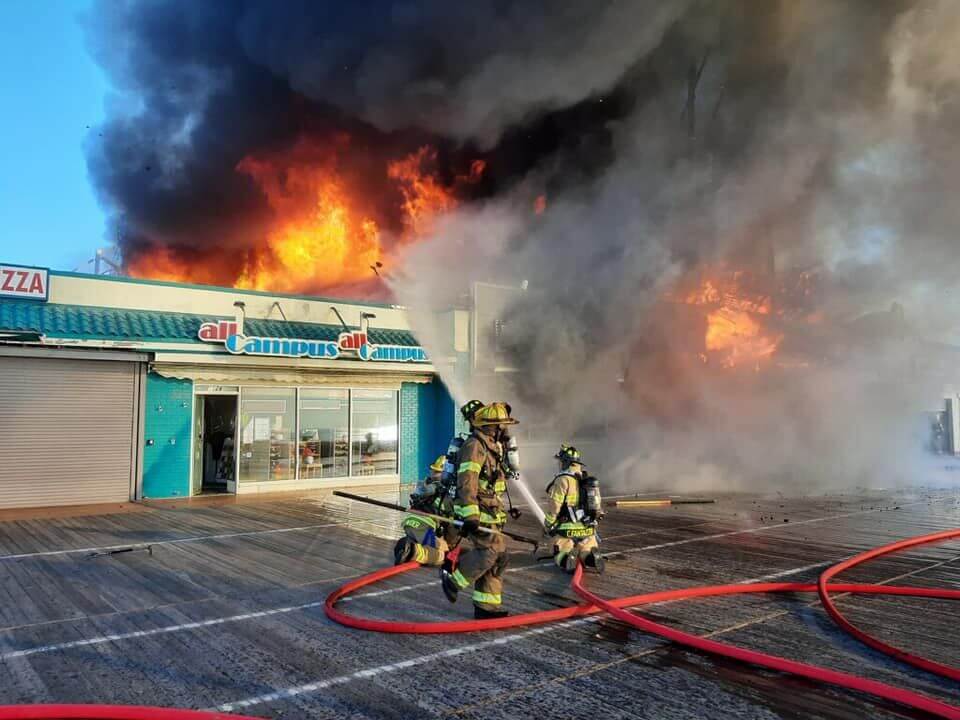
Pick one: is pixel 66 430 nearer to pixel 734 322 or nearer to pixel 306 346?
pixel 306 346

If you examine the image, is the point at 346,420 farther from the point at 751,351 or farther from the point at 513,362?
the point at 751,351

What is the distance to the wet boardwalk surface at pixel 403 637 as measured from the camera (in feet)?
13.1

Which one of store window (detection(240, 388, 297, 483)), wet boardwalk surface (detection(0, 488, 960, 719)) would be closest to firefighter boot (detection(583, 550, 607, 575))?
wet boardwalk surface (detection(0, 488, 960, 719))

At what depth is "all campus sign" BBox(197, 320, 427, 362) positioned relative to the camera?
47.7 feet

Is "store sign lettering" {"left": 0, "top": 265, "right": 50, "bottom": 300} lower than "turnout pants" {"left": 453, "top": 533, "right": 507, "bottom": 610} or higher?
higher

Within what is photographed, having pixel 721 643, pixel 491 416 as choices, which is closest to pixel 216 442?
pixel 491 416

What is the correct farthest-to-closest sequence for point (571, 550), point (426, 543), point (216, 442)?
point (216, 442) < point (571, 550) < point (426, 543)

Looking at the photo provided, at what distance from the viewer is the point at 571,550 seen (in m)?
7.51

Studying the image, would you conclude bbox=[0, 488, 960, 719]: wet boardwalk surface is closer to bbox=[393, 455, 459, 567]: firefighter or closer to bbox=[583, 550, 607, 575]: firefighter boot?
bbox=[583, 550, 607, 575]: firefighter boot

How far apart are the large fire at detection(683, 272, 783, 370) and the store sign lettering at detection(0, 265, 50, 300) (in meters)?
16.8

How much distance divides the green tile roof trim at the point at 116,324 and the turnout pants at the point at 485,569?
36.8ft

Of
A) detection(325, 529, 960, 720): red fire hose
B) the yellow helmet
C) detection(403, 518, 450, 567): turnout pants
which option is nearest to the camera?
detection(325, 529, 960, 720): red fire hose

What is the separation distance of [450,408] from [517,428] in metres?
2.12

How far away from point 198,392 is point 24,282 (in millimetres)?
4182
